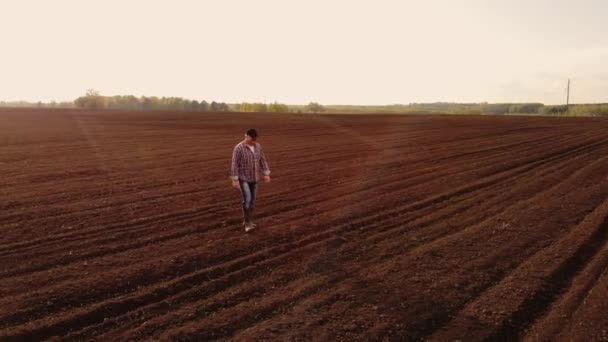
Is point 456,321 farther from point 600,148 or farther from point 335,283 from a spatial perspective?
point 600,148

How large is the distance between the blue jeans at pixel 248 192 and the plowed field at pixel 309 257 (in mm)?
510

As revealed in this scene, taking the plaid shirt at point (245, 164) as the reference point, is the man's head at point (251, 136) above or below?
above

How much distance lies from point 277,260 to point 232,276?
0.79 meters

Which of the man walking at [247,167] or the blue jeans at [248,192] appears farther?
the blue jeans at [248,192]

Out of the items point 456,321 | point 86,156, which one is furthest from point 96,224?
→ point 86,156

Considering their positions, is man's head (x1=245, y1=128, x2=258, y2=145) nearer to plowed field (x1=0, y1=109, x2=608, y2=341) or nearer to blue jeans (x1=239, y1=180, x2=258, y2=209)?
blue jeans (x1=239, y1=180, x2=258, y2=209)

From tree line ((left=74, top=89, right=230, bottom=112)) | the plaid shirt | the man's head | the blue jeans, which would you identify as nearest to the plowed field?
the blue jeans

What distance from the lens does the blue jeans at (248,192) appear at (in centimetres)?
755

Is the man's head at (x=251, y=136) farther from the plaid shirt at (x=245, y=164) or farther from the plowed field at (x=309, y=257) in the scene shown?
the plowed field at (x=309, y=257)

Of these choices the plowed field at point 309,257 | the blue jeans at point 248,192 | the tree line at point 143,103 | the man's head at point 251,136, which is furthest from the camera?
the tree line at point 143,103

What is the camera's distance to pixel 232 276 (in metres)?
5.73

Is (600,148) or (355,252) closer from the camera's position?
(355,252)

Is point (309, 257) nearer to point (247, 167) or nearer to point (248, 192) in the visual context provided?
point (248, 192)

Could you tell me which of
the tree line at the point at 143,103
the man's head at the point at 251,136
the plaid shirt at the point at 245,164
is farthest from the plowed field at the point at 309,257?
the tree line at the point at 143,103
